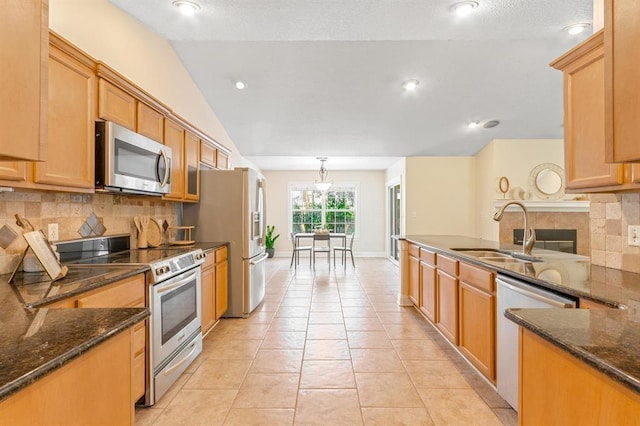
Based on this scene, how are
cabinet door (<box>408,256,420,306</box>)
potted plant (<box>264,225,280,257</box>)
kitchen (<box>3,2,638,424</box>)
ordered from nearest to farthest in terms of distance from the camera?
kitchen (<box>3,2,638,424</box>) → cabinet door (<box>408,256,420,306</box>) → potted plant (<box>264,225,280,257</box>)

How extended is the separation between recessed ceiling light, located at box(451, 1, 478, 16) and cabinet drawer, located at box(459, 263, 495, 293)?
1856 mm

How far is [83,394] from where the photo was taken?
918mm

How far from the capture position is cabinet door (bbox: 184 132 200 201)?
137 inches

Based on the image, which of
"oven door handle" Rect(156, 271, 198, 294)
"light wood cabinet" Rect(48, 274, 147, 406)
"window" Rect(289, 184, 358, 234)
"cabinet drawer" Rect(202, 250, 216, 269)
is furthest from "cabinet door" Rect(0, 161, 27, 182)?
"window" Rect(289, 184, 358, 234)

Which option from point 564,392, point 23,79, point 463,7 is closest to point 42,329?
point 23,79

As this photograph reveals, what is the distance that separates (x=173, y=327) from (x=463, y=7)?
3025 millimetres

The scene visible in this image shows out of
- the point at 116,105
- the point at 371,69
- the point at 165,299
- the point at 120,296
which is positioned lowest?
the point at 165,299

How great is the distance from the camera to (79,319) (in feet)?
3.53

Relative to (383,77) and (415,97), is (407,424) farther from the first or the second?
(415,97)

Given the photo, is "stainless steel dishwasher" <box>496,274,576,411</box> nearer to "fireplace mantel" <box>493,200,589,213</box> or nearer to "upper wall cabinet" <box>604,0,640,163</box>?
"upper wall cabinet" <box>604,0,640,163</box>

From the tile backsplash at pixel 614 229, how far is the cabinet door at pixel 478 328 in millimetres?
656

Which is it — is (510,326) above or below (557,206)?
below

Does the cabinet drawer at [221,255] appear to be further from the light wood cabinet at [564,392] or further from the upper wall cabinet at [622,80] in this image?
the upper wall cabinet at [622,80]

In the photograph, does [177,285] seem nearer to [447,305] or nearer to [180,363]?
[180,363]
